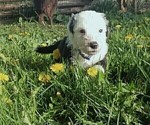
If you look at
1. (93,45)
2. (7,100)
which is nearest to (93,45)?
(93,45)

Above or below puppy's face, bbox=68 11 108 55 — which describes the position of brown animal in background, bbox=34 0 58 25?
below

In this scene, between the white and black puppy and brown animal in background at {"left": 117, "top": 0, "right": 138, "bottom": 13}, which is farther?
brown animal in background at {"left": 117, "top": 0, "right": 138, "bottom": 13}

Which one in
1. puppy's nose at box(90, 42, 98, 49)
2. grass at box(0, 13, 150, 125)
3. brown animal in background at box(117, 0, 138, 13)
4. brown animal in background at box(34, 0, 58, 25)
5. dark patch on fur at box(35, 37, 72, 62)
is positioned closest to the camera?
grass at box(0, 13, 150, 125)

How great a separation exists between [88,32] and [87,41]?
72 millimetres

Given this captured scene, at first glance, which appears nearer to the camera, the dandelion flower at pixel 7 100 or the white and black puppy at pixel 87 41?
the dandelion flower at pixel 7 100

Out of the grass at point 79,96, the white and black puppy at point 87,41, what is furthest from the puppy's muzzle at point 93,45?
the grass at point 79,96

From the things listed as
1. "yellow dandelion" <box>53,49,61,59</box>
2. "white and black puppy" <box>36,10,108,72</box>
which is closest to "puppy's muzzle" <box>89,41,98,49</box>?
"white and black puppy" <box>36,10,108,72</box>

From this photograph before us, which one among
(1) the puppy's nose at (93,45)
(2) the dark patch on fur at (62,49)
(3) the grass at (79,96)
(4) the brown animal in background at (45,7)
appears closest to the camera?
(3) the grass at (79,96)

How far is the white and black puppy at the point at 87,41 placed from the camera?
3.68 meters

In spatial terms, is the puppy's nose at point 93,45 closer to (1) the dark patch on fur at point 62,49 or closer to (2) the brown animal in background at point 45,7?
(1) the dark patch on fur at point 62,49

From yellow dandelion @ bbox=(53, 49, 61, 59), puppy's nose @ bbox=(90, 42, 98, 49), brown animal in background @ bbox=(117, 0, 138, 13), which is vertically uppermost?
puppy's nose @ bbox=(90, 42, 98, 49)

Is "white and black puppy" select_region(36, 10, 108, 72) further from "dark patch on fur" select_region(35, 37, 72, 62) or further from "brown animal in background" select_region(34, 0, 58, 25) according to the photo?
"brown animal in background" select_region(34, 0, 58, 25)

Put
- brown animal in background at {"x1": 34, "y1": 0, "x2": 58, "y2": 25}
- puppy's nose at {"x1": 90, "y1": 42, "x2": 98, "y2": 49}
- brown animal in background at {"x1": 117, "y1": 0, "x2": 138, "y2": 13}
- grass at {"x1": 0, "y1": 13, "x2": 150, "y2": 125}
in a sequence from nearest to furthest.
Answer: grass at {"x1": 0, "y1": 13, "x2": 150, "y2": 125} < puppy's nose at {"x1": 90, "y1": 42, "x2": 98, "y2": 49} < brown animal in background at {"x1": 34, "y1": 0, "x2": 58, "y2": 25} < brown animal in background at {"x1": 117, "y1": 0, "x2": 138, "y2": 13}

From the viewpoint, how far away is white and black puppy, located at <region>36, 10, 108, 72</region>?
3678 mm
